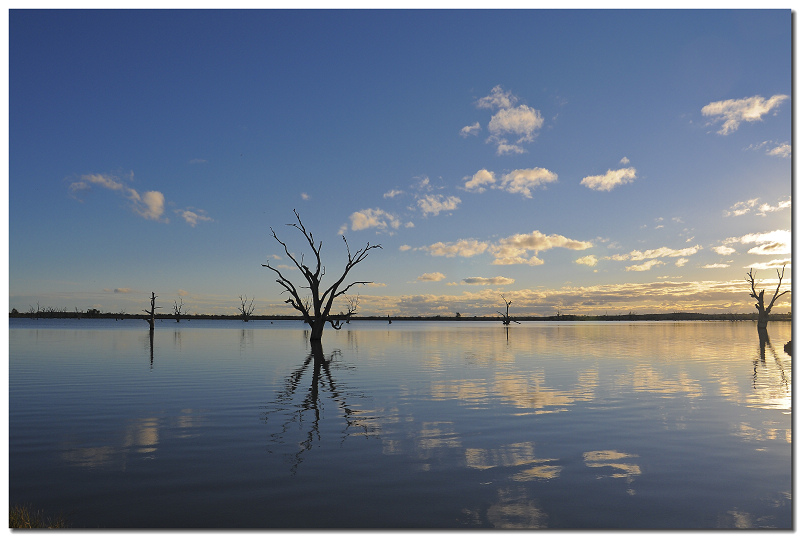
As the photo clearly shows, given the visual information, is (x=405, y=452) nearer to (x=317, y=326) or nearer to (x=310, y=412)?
(x=310, y=412)

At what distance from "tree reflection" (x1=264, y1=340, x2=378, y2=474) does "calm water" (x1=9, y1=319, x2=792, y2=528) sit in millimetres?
94

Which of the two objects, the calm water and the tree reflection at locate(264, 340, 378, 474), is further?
the tree reflection at locate(264, 340, 378, 474)

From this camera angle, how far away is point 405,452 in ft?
34.0

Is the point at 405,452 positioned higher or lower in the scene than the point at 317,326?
lower

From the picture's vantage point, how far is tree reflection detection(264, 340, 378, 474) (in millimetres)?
11461

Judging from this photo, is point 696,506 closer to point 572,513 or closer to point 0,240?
point 572,513

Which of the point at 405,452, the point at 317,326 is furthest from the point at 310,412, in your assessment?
the point at 317,326

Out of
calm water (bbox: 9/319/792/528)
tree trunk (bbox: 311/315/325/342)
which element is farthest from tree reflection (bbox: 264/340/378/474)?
tree trunk (bbox: 311/315/325/342)

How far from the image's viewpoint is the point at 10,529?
247 inches

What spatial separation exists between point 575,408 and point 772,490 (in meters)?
7.13

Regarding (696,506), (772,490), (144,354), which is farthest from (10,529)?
(144,354)

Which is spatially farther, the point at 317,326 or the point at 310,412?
the point at 317,326

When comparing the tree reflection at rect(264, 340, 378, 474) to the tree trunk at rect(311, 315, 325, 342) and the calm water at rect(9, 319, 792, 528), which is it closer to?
the calm water at rect(9, 319, 792, 528)

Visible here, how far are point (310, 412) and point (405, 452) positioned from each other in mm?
4916
